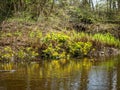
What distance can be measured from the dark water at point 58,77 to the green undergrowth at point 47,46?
1357 millimetres

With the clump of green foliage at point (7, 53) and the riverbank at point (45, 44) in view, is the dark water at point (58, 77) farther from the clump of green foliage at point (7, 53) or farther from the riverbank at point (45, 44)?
the riverbank at point (45, 44)

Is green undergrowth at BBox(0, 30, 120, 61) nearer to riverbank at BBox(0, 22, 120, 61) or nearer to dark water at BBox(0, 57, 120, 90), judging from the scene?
riverbank at BBox(0, 22, 120, 61)

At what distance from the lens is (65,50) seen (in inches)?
882

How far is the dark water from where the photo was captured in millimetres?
12383

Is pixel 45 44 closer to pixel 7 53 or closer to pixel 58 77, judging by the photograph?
pixel 7 53

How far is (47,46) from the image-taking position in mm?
21297

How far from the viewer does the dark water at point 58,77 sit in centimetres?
1238

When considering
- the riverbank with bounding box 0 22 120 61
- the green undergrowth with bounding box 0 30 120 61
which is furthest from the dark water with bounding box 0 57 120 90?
A: the riverbank with bounding box 0 22 120 61

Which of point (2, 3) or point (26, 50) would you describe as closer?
point (26, 50)

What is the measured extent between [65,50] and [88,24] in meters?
8.59

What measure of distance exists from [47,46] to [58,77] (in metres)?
7.21

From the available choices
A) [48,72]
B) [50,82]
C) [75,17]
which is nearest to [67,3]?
[75,17]

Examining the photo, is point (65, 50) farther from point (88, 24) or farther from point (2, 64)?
point (88, 24)

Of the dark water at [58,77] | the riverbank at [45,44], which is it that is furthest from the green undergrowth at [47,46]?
the dark water at [58,77]
